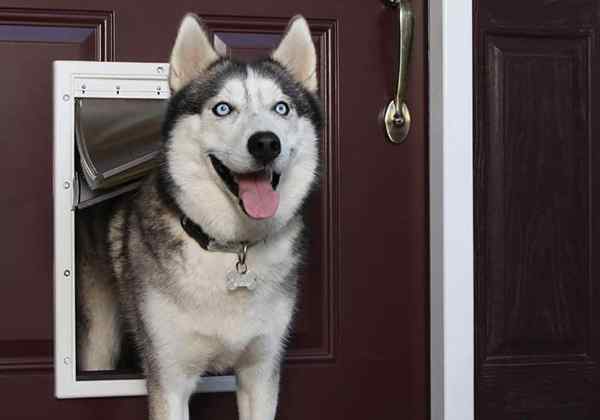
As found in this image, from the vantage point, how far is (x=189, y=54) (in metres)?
1.85

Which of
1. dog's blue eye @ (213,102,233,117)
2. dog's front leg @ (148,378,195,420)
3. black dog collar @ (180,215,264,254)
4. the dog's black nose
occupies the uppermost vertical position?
dog's blue eye @ (213,102,233,117)

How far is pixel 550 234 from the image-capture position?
2.20 meters

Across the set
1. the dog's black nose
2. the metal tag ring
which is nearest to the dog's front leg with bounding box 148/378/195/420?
the metal tag ring

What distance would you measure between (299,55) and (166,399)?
846 mm

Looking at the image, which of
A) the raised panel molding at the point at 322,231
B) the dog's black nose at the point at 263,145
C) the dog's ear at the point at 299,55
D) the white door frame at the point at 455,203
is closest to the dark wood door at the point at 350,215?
the raised panel molding at the point at 322,231

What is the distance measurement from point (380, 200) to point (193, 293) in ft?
2.25

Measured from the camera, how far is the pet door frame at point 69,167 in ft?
6.81

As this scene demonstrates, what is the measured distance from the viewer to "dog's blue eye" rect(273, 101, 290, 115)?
1.79 metres

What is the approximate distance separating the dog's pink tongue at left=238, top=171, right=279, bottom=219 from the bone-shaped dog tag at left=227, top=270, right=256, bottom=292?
0.65 ft

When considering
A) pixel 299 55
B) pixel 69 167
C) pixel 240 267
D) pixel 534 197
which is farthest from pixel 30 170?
pixel 534 197

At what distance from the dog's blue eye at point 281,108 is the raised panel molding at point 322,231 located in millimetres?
427

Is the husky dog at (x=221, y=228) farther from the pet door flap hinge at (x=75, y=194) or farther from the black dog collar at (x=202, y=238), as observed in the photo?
the pet door flap hinge at (x=75, y=194)

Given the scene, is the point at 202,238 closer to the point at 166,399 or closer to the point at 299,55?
the point at 166,399

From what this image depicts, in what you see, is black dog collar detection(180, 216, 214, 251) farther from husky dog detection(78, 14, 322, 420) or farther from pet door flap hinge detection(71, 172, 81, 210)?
pet door flap hinge detection(71, 172, 81, 210)
